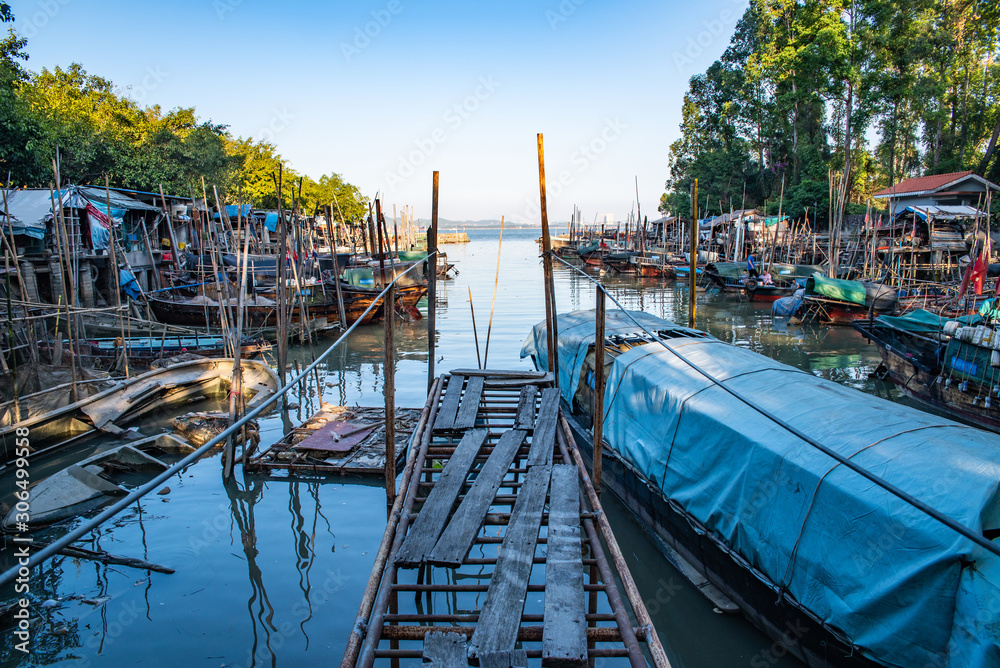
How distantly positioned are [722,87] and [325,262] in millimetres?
33224

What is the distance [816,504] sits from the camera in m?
4.26

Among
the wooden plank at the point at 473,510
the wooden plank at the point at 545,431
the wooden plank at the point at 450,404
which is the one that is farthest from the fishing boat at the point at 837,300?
the wooden plank at the point at 473,510

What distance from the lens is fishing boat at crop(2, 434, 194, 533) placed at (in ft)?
22.1

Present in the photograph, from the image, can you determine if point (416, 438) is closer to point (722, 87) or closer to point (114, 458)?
point (114, 458)

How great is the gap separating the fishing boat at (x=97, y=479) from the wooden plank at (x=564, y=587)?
6106 mm

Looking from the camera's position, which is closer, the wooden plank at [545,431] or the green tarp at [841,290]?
the wooden plank at [545,431]

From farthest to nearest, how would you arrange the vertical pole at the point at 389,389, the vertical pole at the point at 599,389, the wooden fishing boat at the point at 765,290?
the wooden fishing boat at the point at 765,290 < the vertical pole at the point at 599,389 < the vertical pole at the point at 389,389

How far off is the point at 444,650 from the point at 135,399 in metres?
9.19

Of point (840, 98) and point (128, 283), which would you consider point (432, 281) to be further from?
point (840, 98)

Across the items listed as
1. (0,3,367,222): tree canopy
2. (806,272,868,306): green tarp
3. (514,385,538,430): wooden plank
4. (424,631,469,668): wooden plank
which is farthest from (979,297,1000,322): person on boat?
(0,3,367,222): tree canopy

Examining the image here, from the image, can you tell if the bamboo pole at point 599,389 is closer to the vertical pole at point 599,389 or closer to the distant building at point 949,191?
the vertical pole at point 599,389

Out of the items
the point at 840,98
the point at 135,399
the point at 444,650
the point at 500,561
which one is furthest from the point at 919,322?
the point at 840,98

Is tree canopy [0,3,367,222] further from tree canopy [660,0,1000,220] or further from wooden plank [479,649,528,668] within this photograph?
tree canopy [660,0,1000,220]

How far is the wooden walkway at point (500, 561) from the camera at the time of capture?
3.15m
